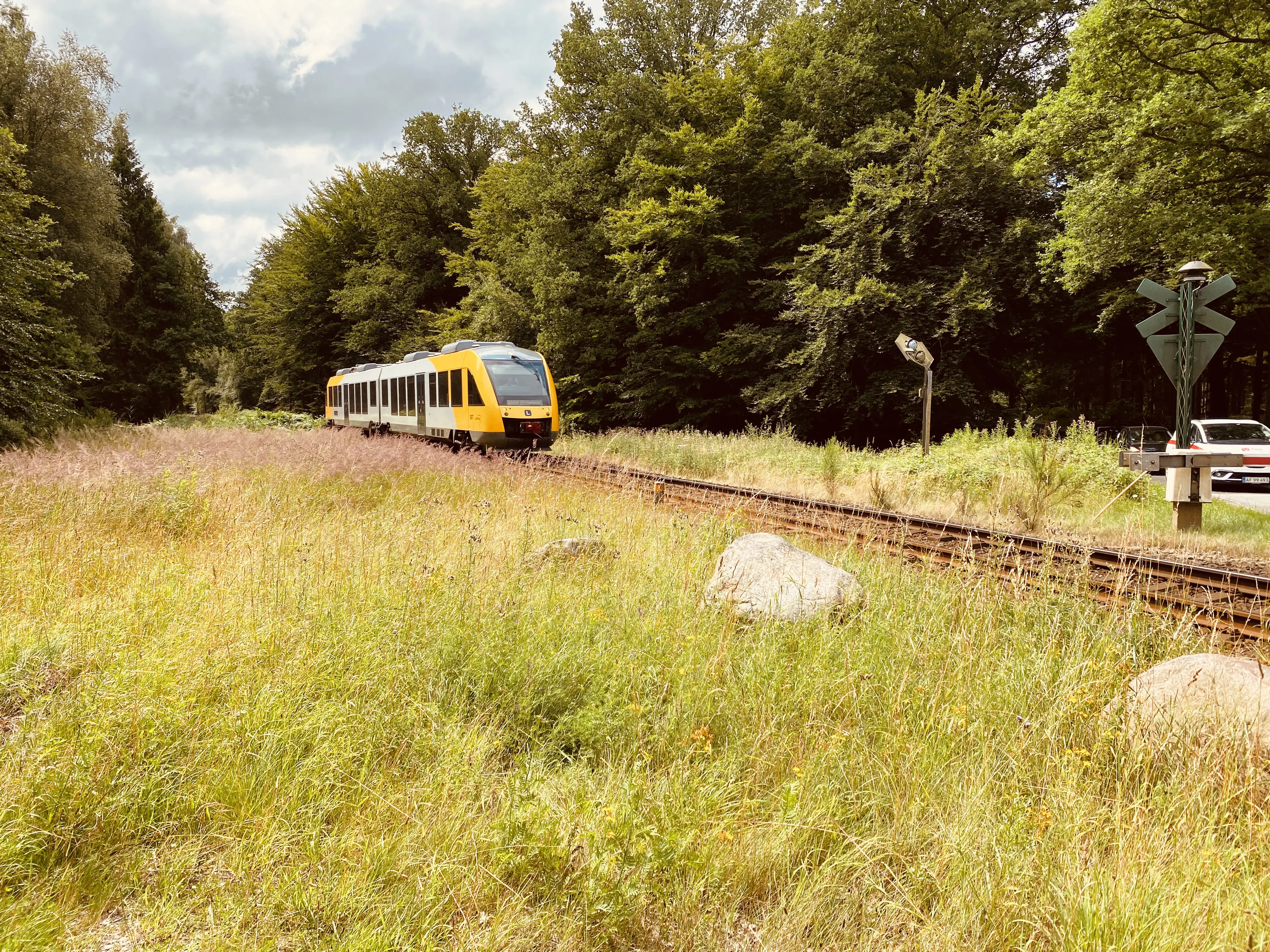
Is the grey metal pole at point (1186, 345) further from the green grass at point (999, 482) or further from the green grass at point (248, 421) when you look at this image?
the green grass at point (248, 421)

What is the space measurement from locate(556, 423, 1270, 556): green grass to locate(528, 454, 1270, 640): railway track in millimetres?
1214

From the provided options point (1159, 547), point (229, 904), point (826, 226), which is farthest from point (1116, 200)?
point (229, 904)

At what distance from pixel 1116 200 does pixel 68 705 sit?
68.8ft

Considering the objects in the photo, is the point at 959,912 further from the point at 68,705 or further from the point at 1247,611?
the point at 1247,611

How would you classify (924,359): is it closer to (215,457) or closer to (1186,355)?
(1186,355)

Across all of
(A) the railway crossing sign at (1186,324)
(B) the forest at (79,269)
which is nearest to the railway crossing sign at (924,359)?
(A) the railway crossing sign at (1186,324)

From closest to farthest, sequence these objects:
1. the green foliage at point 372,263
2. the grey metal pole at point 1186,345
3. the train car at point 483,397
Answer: the grey metal pole at point 1186,345 → the train car at point 483,397 → the green foliage at point 372,263

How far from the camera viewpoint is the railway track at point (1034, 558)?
5.17 metres

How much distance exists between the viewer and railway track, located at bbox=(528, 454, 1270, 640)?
5172 millimetres

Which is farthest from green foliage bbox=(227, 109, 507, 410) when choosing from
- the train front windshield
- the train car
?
the train front windshield

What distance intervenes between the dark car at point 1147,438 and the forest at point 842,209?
366cm

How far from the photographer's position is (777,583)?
473 centimetres

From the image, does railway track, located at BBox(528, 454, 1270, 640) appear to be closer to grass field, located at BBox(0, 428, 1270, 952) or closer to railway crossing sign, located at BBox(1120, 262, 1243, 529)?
grass field, located at BBox(0, 428, 1270, 952)

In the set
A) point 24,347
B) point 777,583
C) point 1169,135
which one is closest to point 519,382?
point 24,347
